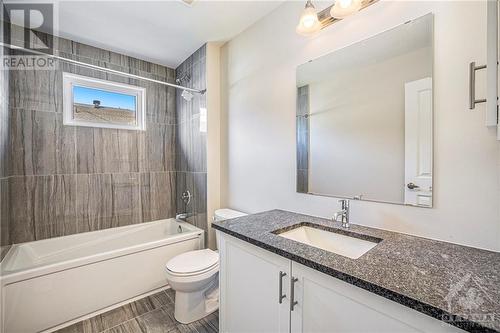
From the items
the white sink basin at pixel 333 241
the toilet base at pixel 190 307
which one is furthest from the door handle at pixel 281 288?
the toilet base at pixel 190 307

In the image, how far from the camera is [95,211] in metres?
2.53

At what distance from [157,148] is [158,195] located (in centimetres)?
63

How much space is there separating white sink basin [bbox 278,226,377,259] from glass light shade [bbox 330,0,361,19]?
4.29 ft

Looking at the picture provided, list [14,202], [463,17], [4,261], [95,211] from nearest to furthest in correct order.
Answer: [463,17] → [4,261] → [14,202] → [95,211]

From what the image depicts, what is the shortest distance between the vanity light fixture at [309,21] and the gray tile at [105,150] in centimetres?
229

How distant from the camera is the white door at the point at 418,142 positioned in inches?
44.1

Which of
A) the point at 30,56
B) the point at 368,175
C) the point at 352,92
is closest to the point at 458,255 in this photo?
the point at 368,175

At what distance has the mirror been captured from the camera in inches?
45.3

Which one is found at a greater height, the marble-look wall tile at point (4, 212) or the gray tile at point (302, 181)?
the gray tile at point (302, 181)

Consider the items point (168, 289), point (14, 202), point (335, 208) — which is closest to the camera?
point (335, 208)

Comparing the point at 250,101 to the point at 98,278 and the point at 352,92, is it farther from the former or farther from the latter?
the point at 98,278

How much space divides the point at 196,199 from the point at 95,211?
114 centimetres

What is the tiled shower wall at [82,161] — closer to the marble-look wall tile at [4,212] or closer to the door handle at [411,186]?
the marble-look wall tile at [4,212]

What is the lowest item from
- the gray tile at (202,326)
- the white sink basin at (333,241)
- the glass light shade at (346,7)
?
the gray tile at (202,326)
